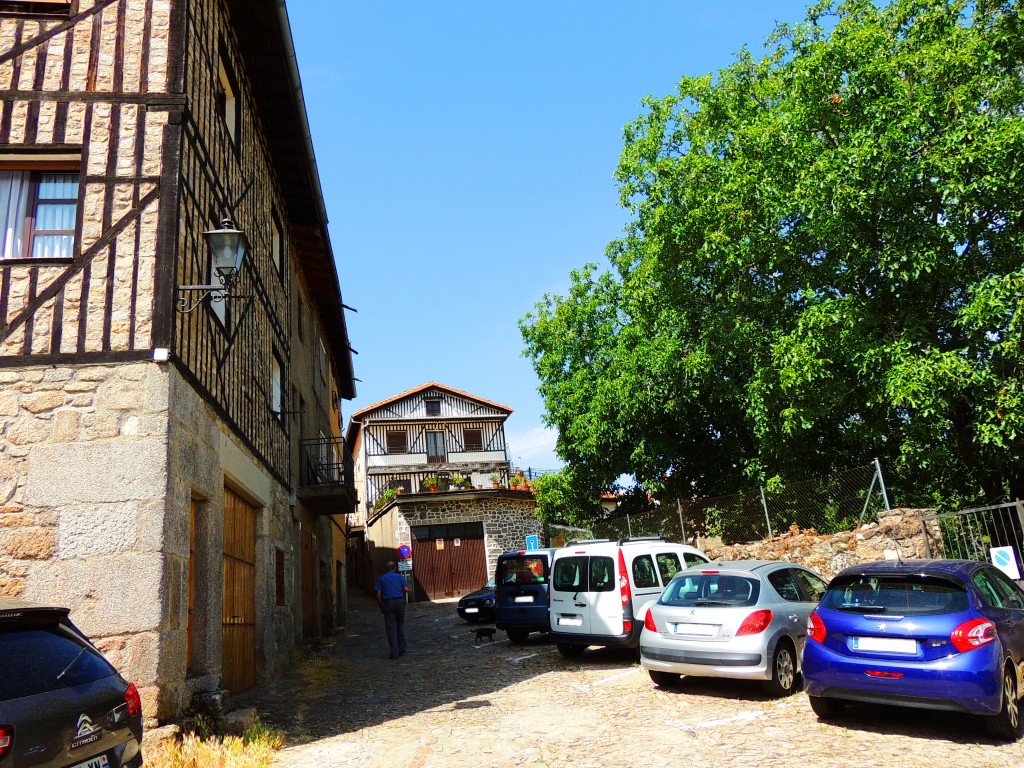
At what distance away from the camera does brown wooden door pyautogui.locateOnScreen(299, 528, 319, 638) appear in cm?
1655

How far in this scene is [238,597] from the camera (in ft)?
32.4

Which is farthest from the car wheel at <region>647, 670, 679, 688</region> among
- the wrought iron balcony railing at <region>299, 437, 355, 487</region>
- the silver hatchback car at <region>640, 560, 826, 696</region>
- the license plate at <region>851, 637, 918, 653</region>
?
the wrought iron balcony railing at <region>299, 437, 355, 487</region>

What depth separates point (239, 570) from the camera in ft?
33.1

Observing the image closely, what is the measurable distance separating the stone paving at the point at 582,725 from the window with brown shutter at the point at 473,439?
92.2ft

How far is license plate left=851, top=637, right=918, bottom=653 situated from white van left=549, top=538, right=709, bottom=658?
4702mm

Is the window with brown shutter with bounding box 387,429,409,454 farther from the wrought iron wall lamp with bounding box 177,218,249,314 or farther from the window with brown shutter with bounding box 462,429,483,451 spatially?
the wrought iron wall lamp with bounding box 177,218,249,314

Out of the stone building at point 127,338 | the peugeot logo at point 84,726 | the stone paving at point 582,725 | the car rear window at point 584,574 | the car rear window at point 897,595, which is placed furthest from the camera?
the car rear window at point 584,574

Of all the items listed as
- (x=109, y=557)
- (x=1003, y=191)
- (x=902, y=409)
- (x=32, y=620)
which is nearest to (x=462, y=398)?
(x=902, y=409)

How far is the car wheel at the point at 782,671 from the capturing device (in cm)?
764

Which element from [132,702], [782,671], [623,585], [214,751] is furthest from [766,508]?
[132,702]

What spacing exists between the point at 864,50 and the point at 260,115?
10.6m

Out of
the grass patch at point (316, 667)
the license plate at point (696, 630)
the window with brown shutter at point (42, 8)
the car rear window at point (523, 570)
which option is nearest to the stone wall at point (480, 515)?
the car rear window at point (523, 570)

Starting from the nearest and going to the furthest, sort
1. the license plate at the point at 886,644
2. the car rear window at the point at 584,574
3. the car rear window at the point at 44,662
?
the car rear window at the point at 44,662
the license plate at the point at 886,644
the car rear window at the point at 584,574

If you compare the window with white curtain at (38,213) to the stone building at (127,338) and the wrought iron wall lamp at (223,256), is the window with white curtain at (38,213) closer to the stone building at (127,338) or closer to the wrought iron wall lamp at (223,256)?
the stone building at (127,338)
